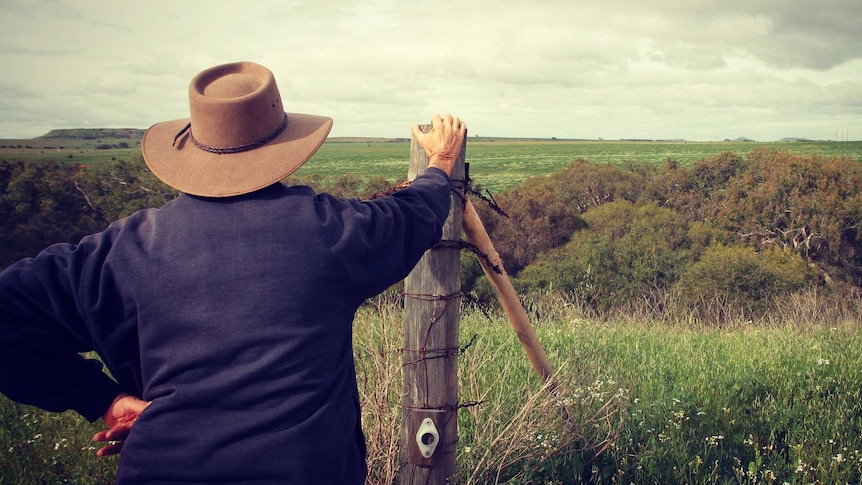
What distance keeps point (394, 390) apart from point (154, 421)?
237 cm

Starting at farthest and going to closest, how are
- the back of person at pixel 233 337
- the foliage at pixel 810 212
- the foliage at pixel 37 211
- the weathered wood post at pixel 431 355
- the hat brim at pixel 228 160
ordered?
the foliage at pixel 37 211 < the foliage at pixel 810 212 < the weathered wood post at pixel 431 355 < the hat brim at pixel 228 160 < the back of person at pixel 233 337

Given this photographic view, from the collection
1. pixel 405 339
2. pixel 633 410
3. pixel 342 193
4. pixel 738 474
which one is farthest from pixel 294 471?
pixel 342 193

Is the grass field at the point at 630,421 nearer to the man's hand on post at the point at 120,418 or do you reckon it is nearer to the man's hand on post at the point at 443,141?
the man's hand on post at the point at 443,141

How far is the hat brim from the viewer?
198 centimetres

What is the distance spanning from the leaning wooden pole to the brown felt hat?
94 centimetres

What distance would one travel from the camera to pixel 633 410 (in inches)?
168

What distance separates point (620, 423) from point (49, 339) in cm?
288

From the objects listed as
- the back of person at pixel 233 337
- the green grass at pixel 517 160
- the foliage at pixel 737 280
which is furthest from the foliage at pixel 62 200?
the back of person at pixel 233 337

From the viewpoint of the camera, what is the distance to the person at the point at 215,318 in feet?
6.06

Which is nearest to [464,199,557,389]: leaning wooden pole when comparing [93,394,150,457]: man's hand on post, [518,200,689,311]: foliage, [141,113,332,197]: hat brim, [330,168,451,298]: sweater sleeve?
[330,168,451,298]: sweater sleeve

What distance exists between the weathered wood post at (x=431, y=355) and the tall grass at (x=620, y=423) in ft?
1.10

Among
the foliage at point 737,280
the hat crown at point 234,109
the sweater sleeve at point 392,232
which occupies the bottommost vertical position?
the foliage at point 737,280

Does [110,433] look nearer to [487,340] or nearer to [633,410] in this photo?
[633,410]

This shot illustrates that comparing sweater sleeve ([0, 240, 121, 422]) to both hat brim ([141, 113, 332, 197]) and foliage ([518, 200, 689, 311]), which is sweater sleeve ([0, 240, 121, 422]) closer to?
hat brim ([141, 113, 332, 197])
